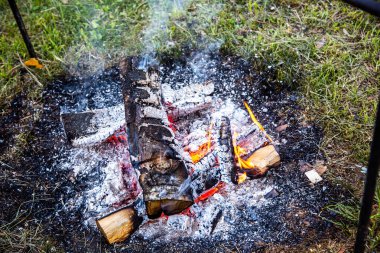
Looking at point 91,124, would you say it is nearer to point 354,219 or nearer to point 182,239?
point 182,239

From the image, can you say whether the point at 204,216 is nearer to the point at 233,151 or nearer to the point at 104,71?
the point at 233,151

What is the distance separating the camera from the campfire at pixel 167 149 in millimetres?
2297

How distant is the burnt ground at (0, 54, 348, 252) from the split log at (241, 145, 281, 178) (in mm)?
73

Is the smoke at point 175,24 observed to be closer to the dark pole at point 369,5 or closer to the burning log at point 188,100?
the burning log at point 188,100

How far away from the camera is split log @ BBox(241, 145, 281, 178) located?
2.52 m

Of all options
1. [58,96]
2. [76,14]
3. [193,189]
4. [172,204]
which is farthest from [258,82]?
[76,14]

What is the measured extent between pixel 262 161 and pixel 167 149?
0.60m

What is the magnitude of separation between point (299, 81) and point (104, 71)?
1523mm

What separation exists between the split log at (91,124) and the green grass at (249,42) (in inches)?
21.0

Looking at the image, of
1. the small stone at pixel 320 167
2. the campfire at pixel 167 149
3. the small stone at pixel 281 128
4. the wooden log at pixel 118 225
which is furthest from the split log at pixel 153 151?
the small stone at pixel 320 167

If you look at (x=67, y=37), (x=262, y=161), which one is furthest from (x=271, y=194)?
(x=67, y=37)

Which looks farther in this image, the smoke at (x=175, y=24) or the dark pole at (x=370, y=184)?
the smoke at (x=175, y=24)

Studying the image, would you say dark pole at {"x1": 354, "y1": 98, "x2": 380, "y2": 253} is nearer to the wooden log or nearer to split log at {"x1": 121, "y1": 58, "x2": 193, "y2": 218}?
split log at {"x1": 121, "y1": 58, "x2": 193, "y2": 218}

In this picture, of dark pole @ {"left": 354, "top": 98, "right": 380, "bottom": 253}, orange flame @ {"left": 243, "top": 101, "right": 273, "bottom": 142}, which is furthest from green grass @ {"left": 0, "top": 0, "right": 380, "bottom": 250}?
dark pole @ {"left": 354, "top": 98, "right": 380, "bottom": 253}
